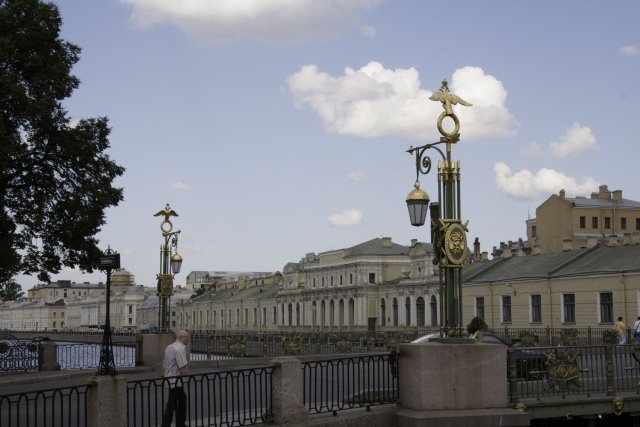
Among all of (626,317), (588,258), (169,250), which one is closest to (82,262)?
(169,250)

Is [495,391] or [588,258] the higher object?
[588,258]

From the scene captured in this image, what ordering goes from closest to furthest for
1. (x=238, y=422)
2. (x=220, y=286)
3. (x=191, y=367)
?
1. (x=238, y=422)
2. (x=191, y=367)
3. (x=220, y=286)

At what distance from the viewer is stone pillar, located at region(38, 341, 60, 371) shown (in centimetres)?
3098

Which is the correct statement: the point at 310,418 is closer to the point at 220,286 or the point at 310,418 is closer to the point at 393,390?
the point at 393,390

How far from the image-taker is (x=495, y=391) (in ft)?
48.7

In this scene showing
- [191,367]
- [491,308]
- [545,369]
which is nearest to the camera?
[545,369]

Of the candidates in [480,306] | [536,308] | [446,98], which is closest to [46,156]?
[446,98]

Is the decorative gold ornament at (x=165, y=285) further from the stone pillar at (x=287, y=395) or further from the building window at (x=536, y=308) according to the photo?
the building window at (x=536, y=308)

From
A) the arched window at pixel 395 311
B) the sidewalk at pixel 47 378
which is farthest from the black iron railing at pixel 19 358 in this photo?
the arched window at pixel 395 311

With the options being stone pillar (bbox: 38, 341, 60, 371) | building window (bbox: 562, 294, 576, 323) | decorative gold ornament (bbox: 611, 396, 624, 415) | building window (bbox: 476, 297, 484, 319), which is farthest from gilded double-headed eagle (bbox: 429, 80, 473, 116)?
building window (bbox: 476, 297, 484, 319)

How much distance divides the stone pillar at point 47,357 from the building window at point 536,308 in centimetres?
4021

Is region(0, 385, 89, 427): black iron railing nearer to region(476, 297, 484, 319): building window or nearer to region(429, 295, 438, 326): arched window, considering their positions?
region(476, 297, 484, 319): building window

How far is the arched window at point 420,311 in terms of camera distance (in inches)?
3428

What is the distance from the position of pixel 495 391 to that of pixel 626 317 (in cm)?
4174
